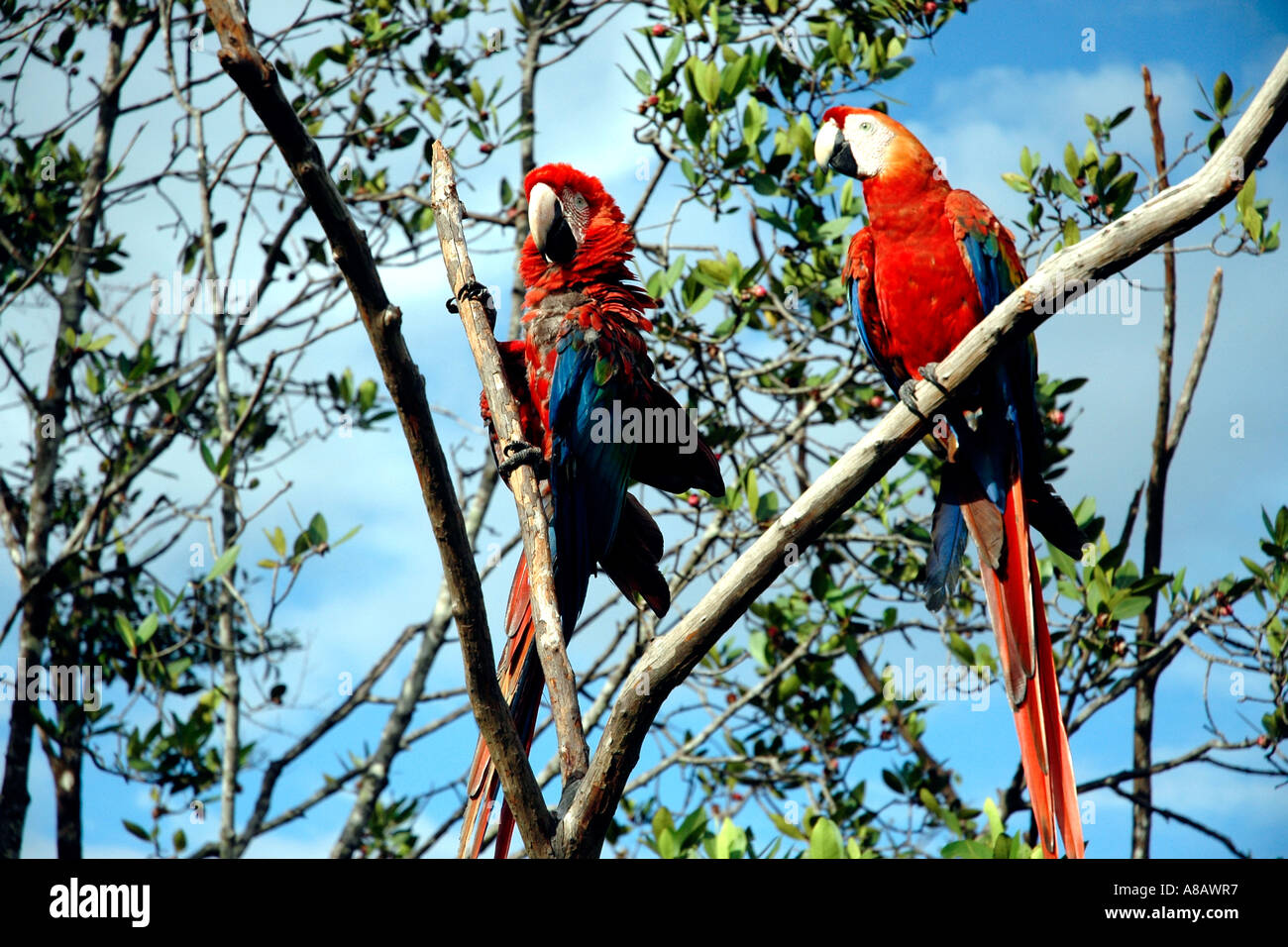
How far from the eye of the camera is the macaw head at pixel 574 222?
2707mm

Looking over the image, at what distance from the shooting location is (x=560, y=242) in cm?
274

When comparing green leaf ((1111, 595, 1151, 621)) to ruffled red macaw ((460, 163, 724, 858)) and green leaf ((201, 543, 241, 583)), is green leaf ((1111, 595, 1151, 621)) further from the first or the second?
green leaf ((201, 543, 241, 583))

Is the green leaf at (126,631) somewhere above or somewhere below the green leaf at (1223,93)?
below

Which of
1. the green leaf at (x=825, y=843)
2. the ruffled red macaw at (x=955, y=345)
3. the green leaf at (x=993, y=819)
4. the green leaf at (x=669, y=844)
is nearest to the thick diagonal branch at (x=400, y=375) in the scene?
the green leaf at (x=825, y=843)

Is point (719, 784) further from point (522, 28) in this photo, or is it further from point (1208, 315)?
point (522, 28)

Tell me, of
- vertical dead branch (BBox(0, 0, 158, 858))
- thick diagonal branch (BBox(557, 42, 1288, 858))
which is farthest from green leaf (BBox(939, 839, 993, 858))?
vertical dead branch (BBox(0, 0, 158, 858))

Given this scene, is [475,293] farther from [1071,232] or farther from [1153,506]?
[1153,506]

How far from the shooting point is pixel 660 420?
2.62 meters

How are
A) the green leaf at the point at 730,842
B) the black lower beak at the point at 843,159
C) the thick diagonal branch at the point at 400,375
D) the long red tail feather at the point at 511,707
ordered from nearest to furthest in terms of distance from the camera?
the thick diagonal branch at the point at 400,375, the long red tail feather at the point at 511,707, the green leaf at the point at 730,842, the black lower beak at the point at 843,159

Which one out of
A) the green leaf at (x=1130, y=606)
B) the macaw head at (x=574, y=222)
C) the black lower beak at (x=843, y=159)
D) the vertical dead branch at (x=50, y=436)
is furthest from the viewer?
the vertical dead branch at (x=50, y=436)

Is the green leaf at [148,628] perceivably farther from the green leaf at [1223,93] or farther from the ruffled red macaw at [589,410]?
the green leaf at [1223,93]

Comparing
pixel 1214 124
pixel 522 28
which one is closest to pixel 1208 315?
pixel 1214 124
